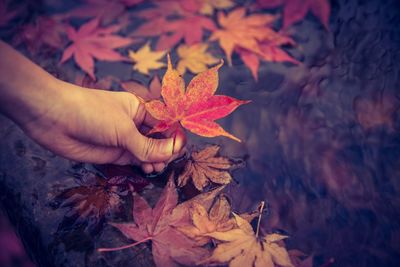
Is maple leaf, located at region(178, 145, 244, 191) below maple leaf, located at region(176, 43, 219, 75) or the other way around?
below

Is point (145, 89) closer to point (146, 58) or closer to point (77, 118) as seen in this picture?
point (146, 58)

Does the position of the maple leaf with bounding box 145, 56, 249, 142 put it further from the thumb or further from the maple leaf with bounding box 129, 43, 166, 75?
the maple leaf with bounding box 129, 43, 166, 75

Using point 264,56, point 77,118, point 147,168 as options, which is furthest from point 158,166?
point 264,56

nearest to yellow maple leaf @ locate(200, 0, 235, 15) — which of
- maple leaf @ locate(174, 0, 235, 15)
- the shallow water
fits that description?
maple leaf @ locate(174, 0, 235, 15)

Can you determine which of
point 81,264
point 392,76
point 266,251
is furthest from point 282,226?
point 392,76

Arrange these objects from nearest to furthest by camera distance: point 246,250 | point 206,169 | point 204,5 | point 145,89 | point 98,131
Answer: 1. point 246,250
2. point 98,131
3. point 206,169
4. point 145,89
5. point 204,5
